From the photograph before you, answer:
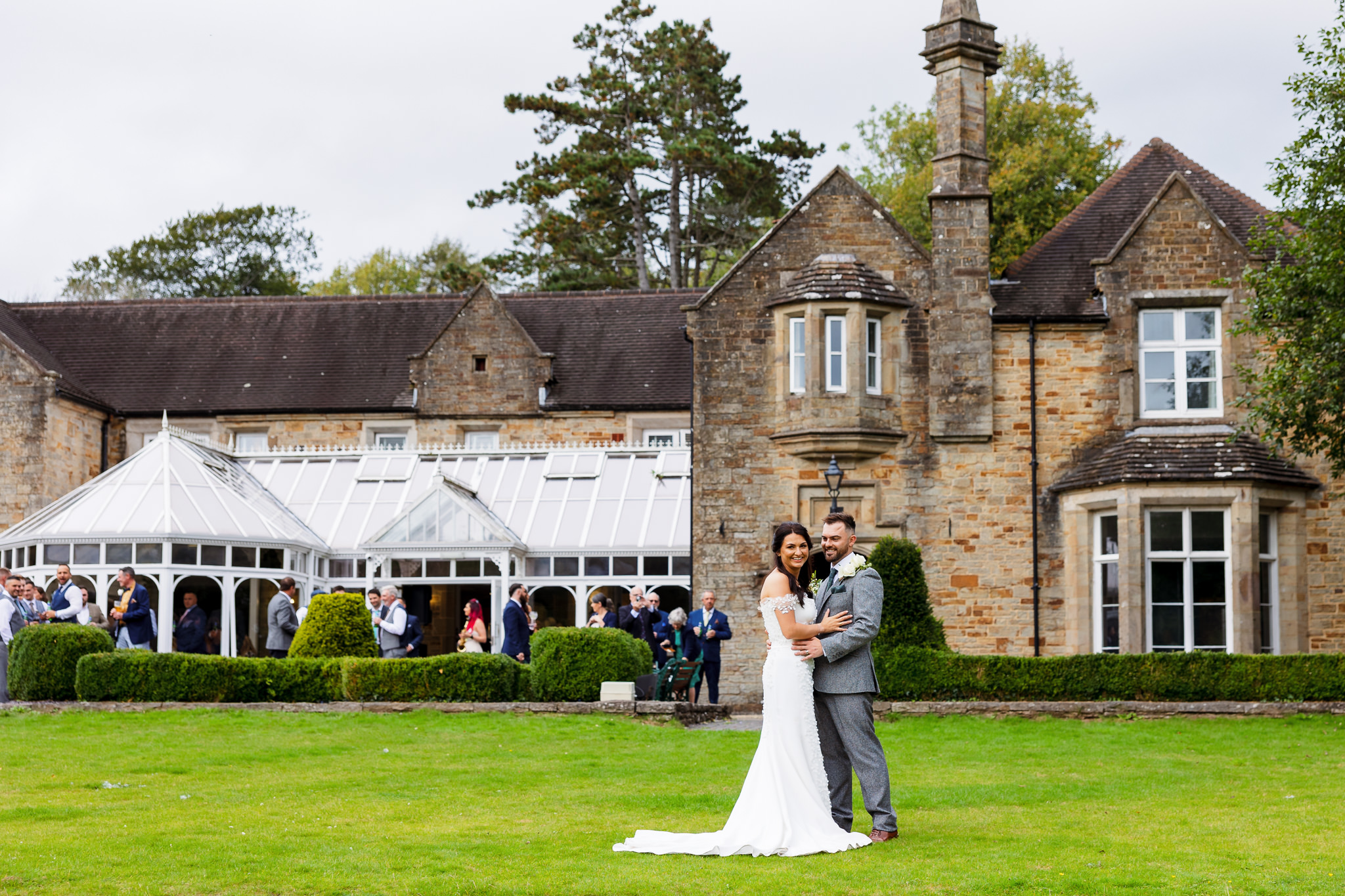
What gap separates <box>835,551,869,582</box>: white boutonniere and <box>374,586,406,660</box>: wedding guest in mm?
11548

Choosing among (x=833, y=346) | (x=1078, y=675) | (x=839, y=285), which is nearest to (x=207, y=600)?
(x=833, y=346)

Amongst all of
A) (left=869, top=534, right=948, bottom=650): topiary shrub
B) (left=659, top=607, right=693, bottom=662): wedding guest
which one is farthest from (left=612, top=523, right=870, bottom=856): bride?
(left=659, top=607, right=693, bottom=662): wedding guest

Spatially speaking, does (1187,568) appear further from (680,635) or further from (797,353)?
(680,635)

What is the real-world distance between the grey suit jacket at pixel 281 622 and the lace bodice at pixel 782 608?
13383 mm

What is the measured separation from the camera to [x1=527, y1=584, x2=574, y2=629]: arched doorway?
30203 mm

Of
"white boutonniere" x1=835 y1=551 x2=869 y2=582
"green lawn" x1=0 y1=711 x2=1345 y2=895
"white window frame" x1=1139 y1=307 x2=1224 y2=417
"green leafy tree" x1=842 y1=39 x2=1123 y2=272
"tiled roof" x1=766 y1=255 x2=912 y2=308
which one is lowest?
"green lawn" x1=0 y1=711 x2=1345 y2=895

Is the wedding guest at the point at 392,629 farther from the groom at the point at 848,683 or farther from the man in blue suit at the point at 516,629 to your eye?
the groom at the point at 848,683

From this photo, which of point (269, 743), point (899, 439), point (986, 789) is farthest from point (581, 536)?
point (986, 789)

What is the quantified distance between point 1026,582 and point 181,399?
706 inches

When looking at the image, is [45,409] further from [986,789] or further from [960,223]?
[986,789]

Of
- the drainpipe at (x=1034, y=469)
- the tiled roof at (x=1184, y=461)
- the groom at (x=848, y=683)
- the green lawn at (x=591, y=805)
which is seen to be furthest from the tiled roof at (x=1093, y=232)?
the groom at (x=848, y=683)

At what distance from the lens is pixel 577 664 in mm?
19531

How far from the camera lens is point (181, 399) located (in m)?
33.2

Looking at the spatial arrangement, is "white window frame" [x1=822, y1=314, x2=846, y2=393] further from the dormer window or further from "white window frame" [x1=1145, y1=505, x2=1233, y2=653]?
"white window frame" [x1=1145, y1=505, x2=1233, y2=653]
